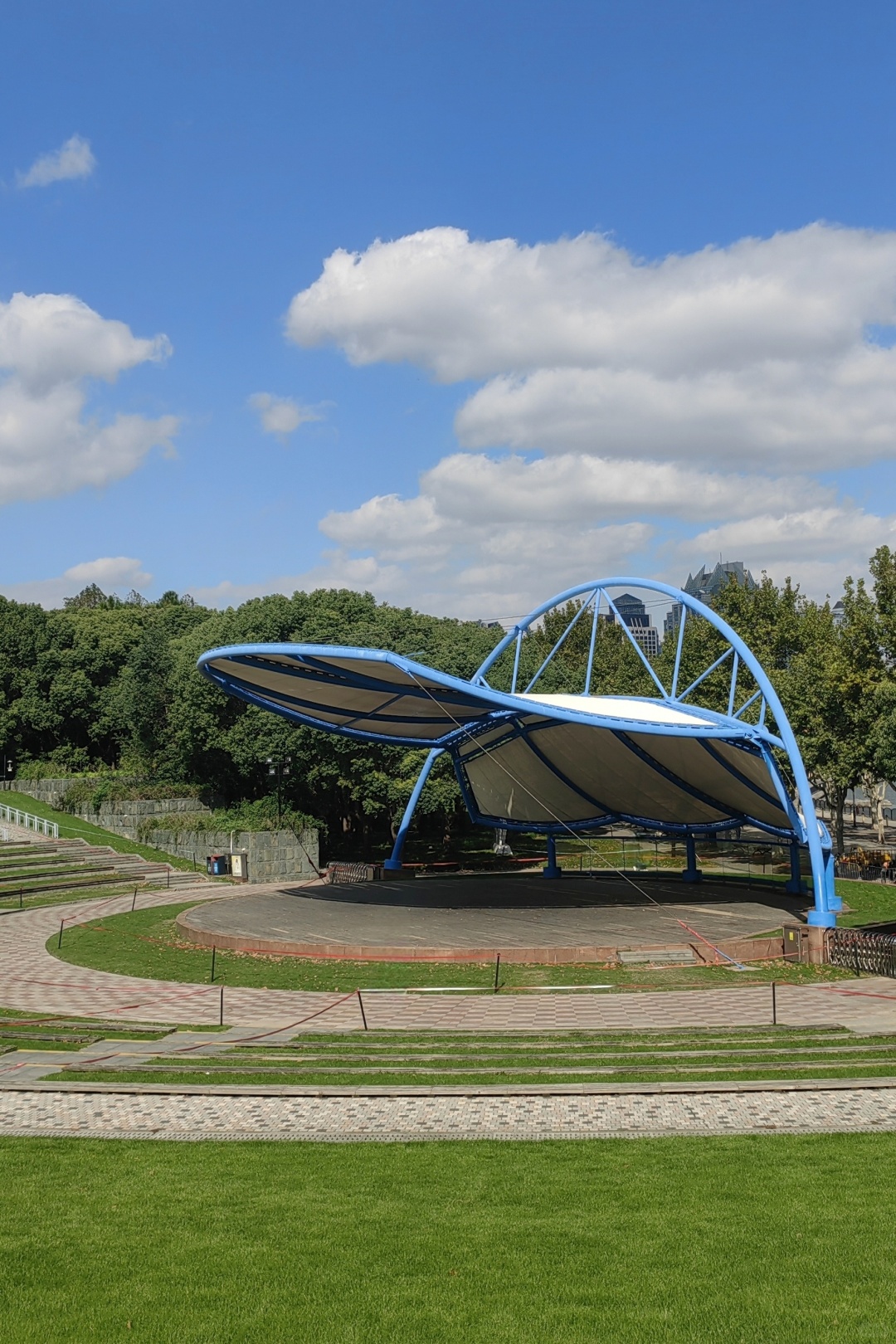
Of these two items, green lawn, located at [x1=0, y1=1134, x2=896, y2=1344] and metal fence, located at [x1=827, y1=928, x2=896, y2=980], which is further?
metal fence, located at [x1=827, y1=928, x2=896, y2=980]

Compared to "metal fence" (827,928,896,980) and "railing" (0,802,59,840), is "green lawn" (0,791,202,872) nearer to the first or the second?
"railing" (0,802,59,840)

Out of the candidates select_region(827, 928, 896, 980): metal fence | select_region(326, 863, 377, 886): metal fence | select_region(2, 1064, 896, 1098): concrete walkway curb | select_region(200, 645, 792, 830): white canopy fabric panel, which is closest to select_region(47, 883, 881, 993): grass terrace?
select_region(827, 928, 896, 980): metal fence

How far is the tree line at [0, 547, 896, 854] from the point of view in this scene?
46031mm

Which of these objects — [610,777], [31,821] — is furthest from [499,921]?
[31,821]

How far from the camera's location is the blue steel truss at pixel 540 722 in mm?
27984

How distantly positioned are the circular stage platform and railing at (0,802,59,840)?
652 inches

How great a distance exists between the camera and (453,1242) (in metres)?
8.07

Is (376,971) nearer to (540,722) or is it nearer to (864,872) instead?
(540,722)

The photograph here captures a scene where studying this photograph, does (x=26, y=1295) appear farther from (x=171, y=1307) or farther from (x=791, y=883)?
(x=791, y=883)

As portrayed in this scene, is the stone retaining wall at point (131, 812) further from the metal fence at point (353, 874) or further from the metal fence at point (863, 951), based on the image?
the metal fence at point (863, 951)

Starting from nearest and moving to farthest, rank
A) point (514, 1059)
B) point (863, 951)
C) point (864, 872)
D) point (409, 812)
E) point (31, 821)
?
point (514, 1059) → point (863, 951) → point (409, 812) → point (864, 872) → point (31, 821)

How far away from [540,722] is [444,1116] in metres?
24.8

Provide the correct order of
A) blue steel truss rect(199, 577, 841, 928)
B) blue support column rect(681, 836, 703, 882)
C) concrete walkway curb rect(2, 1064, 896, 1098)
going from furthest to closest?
blue support column rect(681, 836, 703, 882) → blue steel truss rect(199, 577, 841, 928) → concrete walkway curb rect(2, 1064, 896, 1098)

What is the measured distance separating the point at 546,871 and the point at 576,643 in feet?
202
